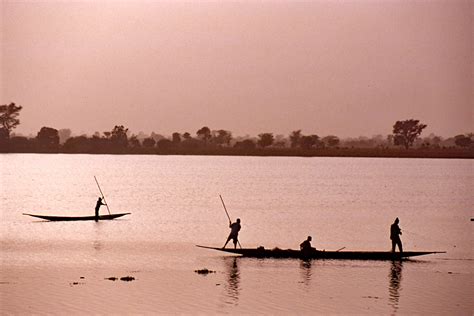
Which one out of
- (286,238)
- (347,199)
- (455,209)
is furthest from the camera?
(347,199)

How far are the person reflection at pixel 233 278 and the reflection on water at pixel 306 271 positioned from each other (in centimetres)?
222

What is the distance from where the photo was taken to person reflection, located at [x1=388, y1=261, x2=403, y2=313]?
29.4 meters

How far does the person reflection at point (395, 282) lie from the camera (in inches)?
1158

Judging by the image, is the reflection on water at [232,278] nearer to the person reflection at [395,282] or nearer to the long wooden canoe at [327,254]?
the long wooden canoe at [327,254]

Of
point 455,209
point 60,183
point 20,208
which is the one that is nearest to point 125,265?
point 20,208

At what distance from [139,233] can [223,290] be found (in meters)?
21.4

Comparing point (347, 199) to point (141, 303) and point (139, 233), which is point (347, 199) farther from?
point (141, 303)

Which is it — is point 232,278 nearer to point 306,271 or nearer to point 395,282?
point 306,271

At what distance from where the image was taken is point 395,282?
32.4m

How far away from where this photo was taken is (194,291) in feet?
99.8

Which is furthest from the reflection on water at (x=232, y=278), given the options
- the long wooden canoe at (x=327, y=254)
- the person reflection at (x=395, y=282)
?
the person reflection at (x=395, y=282)

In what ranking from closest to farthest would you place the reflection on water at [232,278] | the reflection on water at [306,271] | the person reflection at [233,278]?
1. the reflection on water at [232,278]
2. the person reflection at [233,278]
3. the reflection on water at [306,271]

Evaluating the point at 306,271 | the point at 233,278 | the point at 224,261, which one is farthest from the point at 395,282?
the point at 224,261

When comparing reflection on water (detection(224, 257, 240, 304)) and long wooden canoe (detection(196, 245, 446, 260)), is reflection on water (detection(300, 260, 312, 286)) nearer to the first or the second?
long wooden canoe (detection(196, 245, 446, 260))
